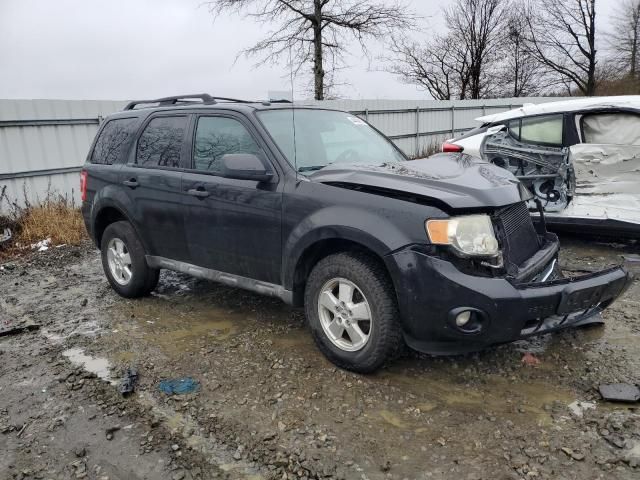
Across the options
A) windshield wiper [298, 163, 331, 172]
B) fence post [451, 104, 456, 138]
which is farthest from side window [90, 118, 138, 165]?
fence post [451, 104, 456, 138]

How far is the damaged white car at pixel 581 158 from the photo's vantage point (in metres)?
5.70

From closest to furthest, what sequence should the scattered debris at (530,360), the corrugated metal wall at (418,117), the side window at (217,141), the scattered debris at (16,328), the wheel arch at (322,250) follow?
1. the wheel arch at (322,250)
2. the scattered debris at (530,360)
3. the side window at (217,141)
4. the scattered debris at (16,328)
5. the corrugated metal wall at (418,117)

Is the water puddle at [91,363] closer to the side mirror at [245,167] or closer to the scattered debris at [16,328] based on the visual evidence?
the scattered debris at [16,328]

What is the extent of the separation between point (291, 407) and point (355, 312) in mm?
707

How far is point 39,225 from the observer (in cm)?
813

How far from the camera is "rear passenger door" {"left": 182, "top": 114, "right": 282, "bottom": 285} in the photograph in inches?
148

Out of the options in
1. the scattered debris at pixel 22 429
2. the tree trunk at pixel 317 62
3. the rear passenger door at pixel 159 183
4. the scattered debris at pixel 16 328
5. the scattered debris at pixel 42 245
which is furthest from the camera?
the tree trunk at pixel 317 62

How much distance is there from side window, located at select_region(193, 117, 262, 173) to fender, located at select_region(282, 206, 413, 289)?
2.65 feet

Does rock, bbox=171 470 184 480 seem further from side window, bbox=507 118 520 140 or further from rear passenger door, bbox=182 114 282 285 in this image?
side window, bbox=507 118 520 140

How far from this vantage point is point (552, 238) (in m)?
4.01

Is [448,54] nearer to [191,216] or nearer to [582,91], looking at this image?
[582,91]

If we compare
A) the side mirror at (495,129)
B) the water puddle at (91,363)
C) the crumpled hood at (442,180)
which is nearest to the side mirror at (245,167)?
the crumpled hood at (442,180)

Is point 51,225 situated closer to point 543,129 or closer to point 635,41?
point 543,129

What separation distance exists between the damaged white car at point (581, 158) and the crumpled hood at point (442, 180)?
2.53 metres
